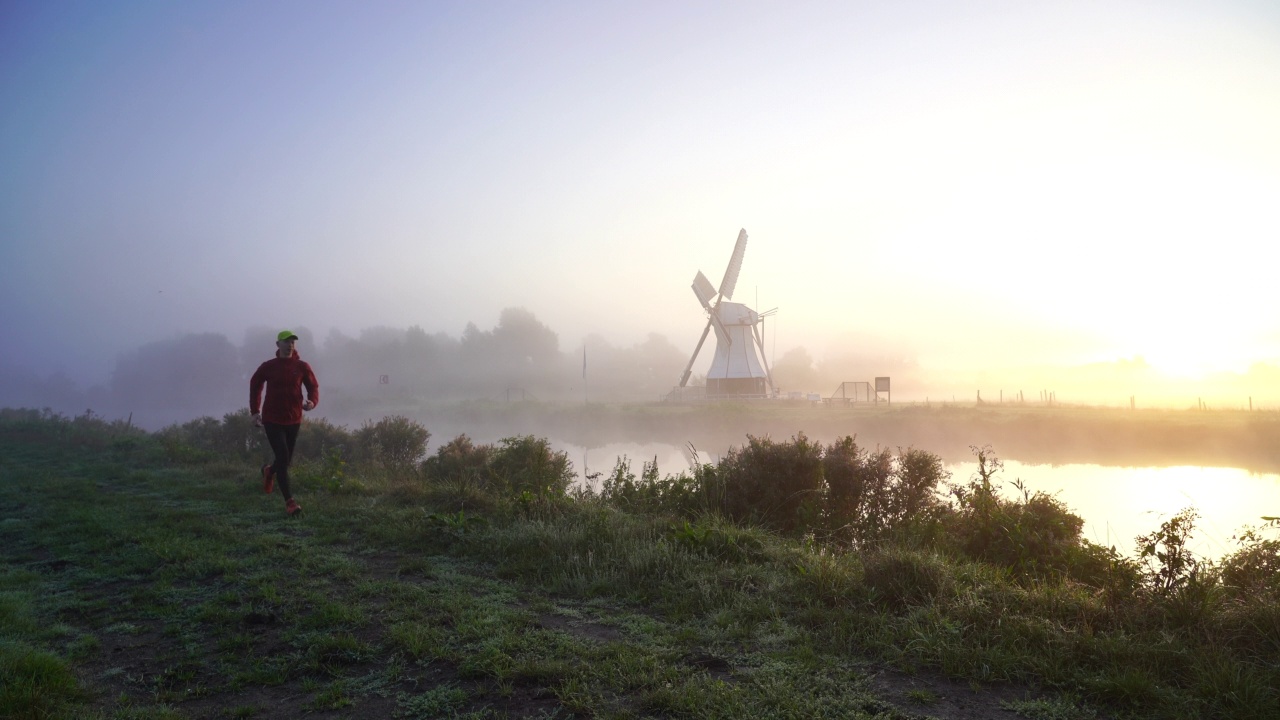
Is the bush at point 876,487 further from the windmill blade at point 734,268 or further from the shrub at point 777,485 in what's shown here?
the windmill blade at point 734,268

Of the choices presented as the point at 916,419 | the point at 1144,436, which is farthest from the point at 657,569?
the point at 916,419

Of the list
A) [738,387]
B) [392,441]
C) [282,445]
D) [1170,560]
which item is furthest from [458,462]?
[738,387]

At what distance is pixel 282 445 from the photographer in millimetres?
8422

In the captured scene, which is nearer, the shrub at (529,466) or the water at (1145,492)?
the shrub at (529,466)

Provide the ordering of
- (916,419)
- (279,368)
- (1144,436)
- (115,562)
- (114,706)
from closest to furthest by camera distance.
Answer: (114,706) → (115,562) → (279,368) → (1144,436) → (916,419)

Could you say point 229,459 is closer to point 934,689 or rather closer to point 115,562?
point 115,562

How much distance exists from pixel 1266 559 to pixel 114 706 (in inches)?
296

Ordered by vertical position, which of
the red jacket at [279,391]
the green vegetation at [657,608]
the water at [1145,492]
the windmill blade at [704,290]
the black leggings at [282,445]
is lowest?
the water at [1145,492]

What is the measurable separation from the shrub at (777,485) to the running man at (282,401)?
17.6 feet

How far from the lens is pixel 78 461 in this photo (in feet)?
51.8

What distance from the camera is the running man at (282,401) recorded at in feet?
27.5

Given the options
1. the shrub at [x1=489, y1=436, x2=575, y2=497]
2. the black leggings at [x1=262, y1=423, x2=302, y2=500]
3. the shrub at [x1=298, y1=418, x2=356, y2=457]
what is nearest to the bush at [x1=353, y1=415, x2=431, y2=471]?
the shrub at [x1=298, y1=418, x2=356, y2=457]

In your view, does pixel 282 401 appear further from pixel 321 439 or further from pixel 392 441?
pixel 321 439

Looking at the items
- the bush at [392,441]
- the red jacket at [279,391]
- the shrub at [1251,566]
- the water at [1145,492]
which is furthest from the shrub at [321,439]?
the shrub at [1251,566]
